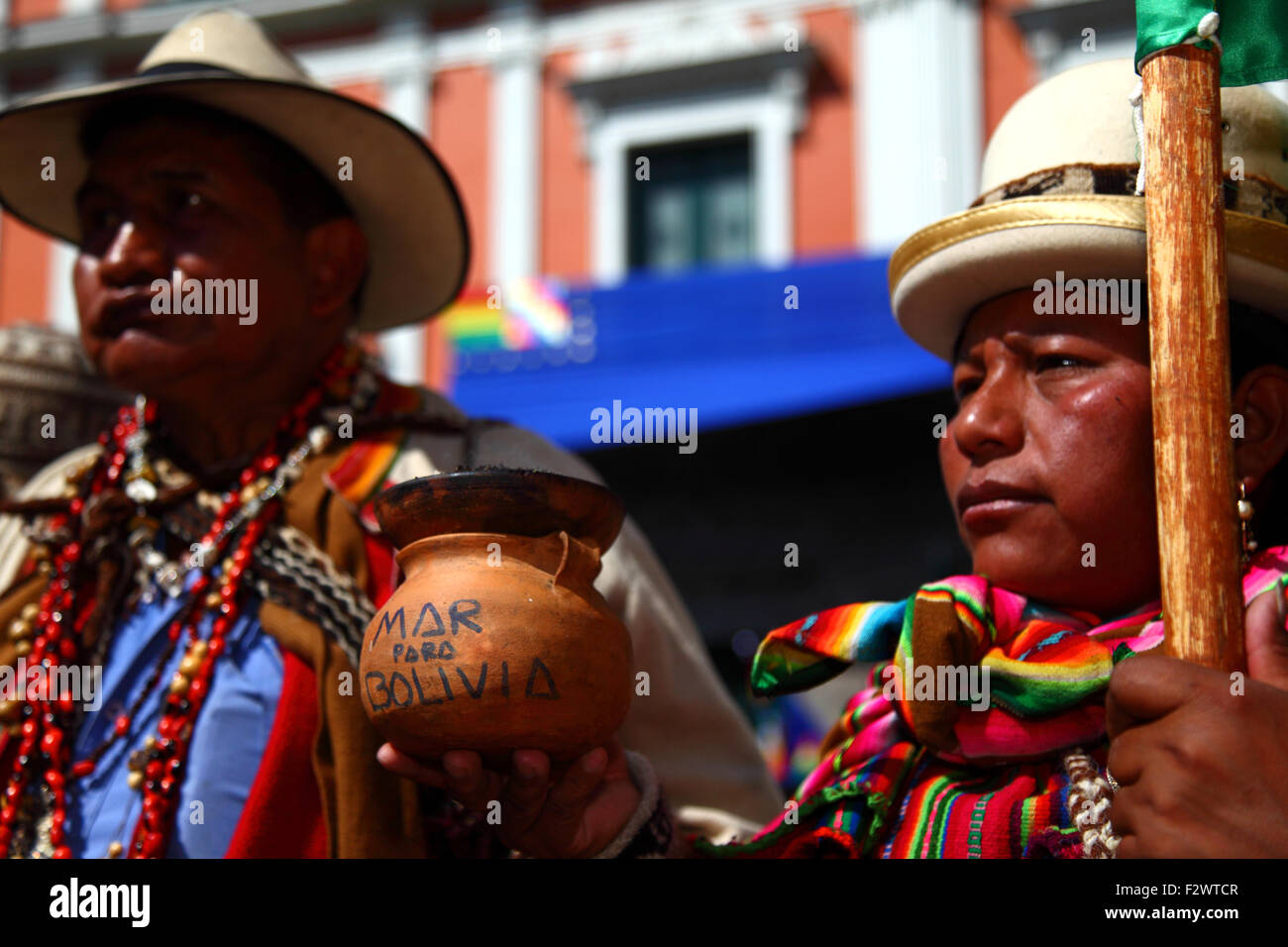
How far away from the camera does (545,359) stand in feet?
24.0

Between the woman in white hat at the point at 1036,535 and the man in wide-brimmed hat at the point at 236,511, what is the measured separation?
51cm

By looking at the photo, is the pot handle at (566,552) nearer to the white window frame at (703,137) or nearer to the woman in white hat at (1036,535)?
the woman in white hat at (1036,535)

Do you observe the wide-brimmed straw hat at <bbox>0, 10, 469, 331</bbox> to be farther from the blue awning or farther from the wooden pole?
the blue awning

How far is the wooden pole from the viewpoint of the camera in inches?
50.4

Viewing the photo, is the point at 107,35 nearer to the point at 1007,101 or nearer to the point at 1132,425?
the point at 1007,101

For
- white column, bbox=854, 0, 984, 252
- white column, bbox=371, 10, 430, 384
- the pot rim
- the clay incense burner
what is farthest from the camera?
white column, bbox=371, 10, 430, 384

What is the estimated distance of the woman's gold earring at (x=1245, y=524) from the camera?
1606 millimetres

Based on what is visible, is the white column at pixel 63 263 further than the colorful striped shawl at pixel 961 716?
Yes

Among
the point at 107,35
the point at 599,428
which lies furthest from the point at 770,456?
the point at 107,35

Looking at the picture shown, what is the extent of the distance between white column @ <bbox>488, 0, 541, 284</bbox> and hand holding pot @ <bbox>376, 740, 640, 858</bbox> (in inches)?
374

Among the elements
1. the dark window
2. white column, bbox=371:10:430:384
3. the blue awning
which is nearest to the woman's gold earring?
the blue awning

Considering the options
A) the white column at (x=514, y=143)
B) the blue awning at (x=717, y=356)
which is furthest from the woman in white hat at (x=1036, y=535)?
the white column at (x=514, y=143)

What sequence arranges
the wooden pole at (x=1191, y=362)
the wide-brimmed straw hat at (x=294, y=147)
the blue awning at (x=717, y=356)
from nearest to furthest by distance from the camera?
the wooden pole at (x=1191, y=362), the wide-brimmed straw hat at (x=294, y=147), the blue awning at (x=717, y=356)

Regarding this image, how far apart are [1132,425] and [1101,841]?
502 mm
